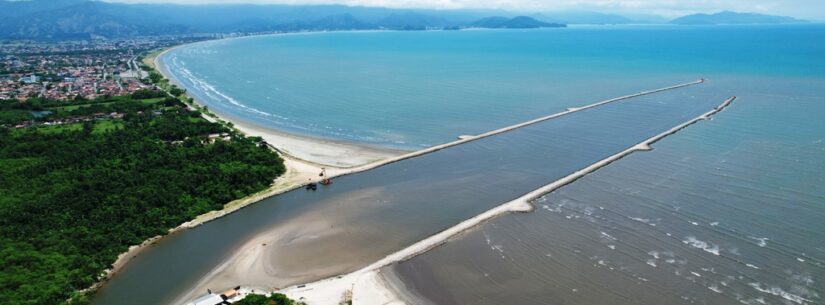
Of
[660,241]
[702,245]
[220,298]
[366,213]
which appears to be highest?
[702,245]

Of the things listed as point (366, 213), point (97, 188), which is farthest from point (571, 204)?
point (97, 188)

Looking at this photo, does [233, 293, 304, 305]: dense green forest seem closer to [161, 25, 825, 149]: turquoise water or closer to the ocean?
the ocean

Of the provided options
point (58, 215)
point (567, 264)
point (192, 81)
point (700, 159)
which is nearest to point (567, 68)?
point (700, 159)

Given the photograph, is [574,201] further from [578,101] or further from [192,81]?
[192,81]

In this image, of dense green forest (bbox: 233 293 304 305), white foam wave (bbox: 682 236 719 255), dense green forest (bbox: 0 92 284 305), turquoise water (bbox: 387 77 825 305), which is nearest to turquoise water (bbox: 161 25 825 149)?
dense green forest (bbox: 0 92 284 305)

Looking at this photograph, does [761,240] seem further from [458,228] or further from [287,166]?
[287,166]

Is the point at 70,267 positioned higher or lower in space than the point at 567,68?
lower
